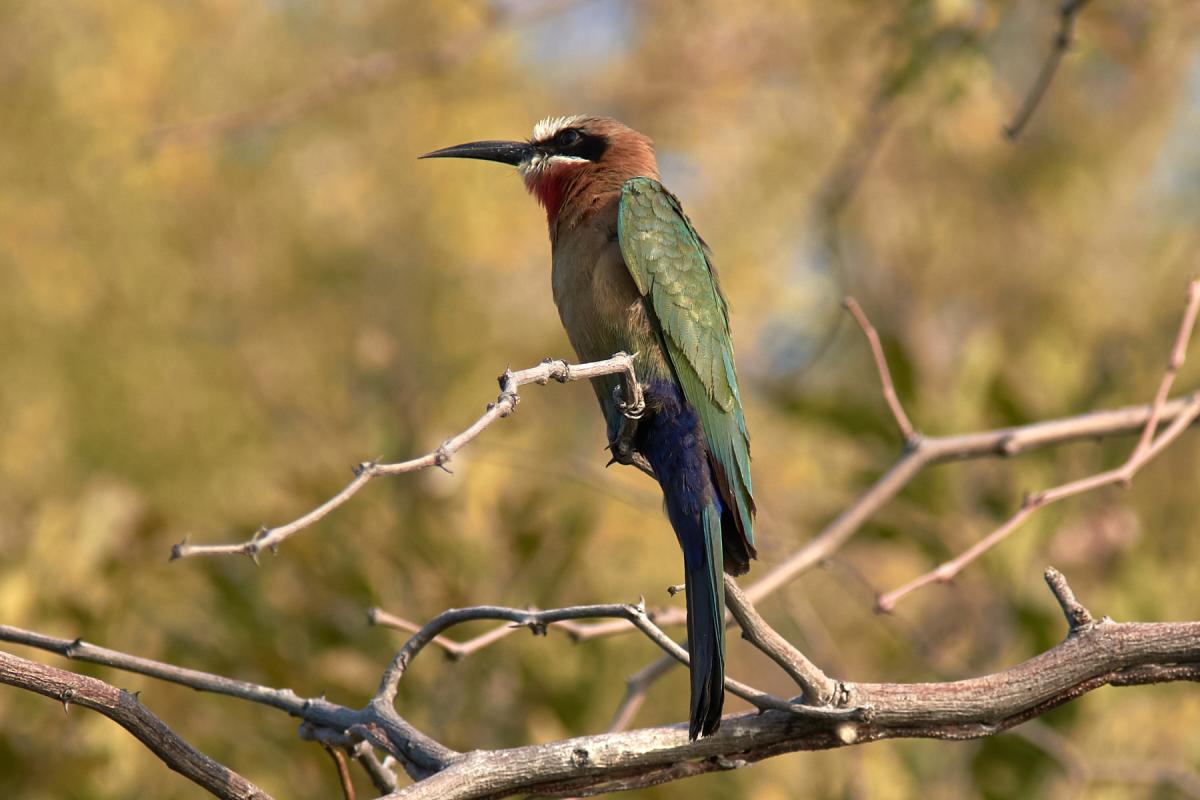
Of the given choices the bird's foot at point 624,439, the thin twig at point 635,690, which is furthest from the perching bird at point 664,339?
the thin twig at point 635,690

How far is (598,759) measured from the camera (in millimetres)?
1595

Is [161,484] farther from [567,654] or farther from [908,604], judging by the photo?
[908,604]

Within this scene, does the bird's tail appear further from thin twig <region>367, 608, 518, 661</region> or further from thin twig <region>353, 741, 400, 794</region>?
thin twig <region>353, 741, 400, 794</region>

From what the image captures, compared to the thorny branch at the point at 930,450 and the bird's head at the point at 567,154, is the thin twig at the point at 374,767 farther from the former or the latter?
the bird's head at the point at 567,154

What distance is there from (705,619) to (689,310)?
77 centimetres

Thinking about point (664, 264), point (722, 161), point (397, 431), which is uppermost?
point (722, 161)

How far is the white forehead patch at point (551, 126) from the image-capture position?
2979mm

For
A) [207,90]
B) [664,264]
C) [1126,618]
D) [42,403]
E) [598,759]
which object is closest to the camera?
[598,759]

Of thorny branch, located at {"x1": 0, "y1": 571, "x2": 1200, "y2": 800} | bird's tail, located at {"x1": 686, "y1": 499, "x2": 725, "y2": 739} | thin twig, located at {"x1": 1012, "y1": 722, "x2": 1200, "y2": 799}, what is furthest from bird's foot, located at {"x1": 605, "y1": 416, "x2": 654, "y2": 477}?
thin twig, located at {"x1": 1012, "y1": 722, "x2": 1200, "y2": 799}

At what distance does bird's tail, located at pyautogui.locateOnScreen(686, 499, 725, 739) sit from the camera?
5.34 ft

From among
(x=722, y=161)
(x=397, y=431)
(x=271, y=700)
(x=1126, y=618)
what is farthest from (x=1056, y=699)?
(x=722, y=161)

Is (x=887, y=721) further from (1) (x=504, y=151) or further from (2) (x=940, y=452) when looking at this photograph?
(1) (x=504, y=151)

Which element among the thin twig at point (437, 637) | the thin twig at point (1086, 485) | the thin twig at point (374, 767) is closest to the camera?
the thin twig at point (374, 767)

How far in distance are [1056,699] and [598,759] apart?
0.56m
